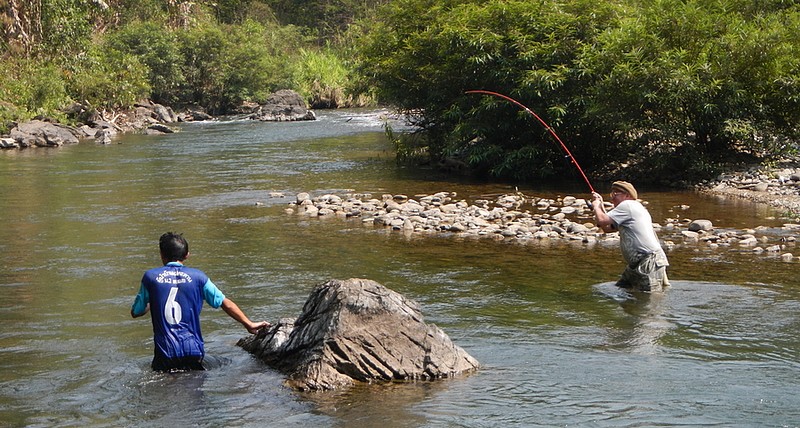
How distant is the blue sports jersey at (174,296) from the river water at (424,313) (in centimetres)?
60

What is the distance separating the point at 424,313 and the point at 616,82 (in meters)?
11.0

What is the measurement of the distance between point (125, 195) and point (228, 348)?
1265cm

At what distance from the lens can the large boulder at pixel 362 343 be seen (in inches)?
293

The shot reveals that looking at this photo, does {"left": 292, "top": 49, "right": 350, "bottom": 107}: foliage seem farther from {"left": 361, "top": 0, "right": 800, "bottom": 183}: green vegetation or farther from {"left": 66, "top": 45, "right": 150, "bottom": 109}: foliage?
{"left": 361, "top": 0, "right": 800, "bottom": 183}: green vegetation

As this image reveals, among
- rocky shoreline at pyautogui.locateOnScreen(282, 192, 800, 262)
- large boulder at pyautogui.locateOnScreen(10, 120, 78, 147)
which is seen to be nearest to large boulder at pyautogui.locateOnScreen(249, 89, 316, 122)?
large boulder at pyautogui.locateOnScreen(10, 120, 78, 147)

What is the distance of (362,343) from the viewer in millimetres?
7500

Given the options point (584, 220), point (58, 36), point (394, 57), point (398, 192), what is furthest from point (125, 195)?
point (58, 36)

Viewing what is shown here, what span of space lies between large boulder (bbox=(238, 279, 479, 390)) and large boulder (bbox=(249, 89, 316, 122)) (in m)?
39.8

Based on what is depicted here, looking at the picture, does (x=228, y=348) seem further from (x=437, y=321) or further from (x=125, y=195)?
(x=125, y=195)

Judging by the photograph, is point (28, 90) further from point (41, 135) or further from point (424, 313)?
point (424, 313)

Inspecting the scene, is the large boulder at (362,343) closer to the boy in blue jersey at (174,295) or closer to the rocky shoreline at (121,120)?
the boy in blue jersey at (174,295)

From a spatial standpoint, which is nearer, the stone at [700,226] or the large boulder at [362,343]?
the large boulder at [362,343]

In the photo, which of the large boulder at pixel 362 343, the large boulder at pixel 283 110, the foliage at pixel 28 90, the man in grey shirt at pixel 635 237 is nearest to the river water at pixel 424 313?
the large boulder at pixel 362 343

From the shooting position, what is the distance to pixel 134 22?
54.2 m
